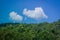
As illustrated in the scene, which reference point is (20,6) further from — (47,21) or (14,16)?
(47,21)

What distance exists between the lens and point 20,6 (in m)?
2.23

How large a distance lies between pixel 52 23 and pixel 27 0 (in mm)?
568

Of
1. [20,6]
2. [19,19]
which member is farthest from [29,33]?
[20,6]

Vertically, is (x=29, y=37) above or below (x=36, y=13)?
below

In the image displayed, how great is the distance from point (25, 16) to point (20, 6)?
191 mm

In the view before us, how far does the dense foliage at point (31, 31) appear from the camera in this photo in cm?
211

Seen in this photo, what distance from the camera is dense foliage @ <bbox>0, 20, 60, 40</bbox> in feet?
6.93

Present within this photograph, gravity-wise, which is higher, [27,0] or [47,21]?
[27,0]

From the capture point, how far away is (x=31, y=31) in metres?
2.17

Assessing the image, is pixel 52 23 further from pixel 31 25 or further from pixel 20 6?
pixel 20 6

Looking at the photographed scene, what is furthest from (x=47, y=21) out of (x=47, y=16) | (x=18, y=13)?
(x=18, y=13)

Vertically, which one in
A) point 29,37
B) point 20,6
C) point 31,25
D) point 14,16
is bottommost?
point 29,37

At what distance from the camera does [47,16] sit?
222 centimetres

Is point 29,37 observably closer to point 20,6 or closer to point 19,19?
point 19,19
